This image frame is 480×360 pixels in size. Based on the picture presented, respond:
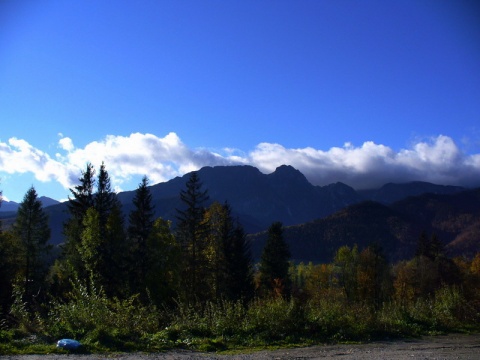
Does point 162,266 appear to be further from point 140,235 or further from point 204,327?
point 204,327

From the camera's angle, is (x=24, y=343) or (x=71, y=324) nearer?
(x=24, y=343)

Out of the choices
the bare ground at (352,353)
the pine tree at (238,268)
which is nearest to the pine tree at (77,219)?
the pine tree at (238,268)

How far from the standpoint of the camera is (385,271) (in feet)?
187

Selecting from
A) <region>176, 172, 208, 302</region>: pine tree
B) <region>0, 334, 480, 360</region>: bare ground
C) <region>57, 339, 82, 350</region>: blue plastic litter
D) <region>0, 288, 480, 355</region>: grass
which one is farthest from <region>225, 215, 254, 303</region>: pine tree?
<region>57, 339, 82, 350</region>: blue plastic litter

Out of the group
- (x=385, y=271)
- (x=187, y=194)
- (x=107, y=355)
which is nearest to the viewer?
(x=107, y=355)

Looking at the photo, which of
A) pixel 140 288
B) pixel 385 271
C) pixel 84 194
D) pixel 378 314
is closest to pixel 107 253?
pixel 140 288

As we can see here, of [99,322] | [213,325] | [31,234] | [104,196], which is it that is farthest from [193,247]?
[99,322]

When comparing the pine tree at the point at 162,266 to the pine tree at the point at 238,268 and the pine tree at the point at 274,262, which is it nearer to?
the pine tree at the point at 238,268

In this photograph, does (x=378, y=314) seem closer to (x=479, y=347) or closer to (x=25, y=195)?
(x=479, y=347)

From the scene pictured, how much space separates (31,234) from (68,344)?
31533 mm

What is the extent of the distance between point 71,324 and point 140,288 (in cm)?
2092

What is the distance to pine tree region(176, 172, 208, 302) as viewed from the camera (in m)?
34.3

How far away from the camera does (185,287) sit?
34.1 metres

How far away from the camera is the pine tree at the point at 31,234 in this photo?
1479 inches
